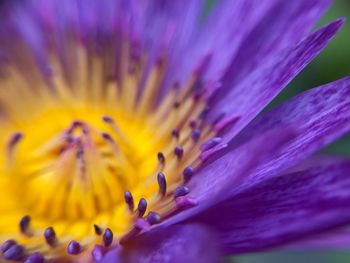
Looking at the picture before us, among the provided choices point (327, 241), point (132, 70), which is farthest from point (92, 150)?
point (327, 241)

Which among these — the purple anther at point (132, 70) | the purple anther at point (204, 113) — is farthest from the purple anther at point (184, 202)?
the purple anther at point (132, 70)

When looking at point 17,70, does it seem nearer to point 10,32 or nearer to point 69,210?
point 10,32

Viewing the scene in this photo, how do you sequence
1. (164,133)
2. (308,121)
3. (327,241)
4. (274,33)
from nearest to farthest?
(327,241) < (308,121) < (274,33) < (164,133)

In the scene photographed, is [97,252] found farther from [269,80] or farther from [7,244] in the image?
[269,80]

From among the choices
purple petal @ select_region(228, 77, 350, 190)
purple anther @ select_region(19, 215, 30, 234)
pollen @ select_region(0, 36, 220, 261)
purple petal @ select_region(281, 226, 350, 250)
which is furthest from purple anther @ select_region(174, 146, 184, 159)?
purple petal @ select_region(281, 226, 350, 250)

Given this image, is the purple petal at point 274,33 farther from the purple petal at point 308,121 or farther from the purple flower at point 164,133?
the purple petal at point 308,121

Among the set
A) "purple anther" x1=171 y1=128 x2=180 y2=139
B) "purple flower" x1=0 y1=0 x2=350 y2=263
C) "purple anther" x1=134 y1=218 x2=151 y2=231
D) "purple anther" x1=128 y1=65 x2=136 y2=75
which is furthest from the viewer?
"purple anther" x1=128 y1=65 x2=136 y2=75

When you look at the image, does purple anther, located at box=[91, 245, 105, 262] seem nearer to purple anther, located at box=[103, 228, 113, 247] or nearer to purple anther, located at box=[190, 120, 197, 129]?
purple anther, located at box=[103, 228, 113, 247]

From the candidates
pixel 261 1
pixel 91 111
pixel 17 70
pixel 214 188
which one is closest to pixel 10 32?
pixel 17 70
